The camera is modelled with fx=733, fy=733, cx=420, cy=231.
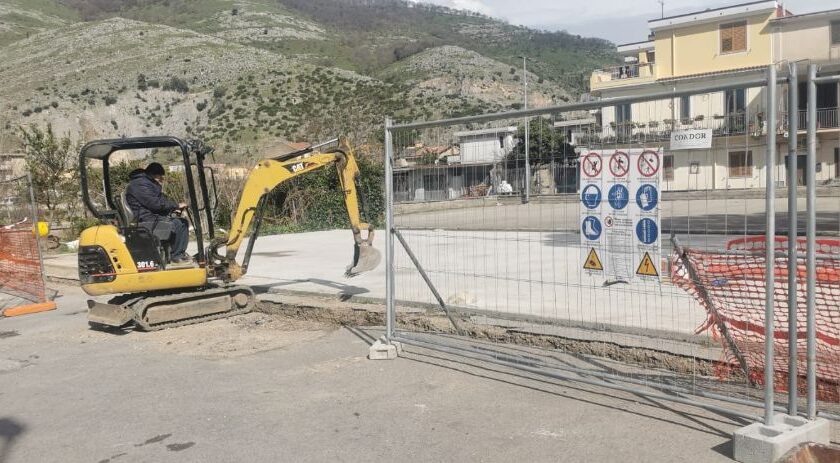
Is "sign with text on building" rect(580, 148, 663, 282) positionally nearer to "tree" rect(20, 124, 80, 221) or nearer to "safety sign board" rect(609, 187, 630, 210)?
"safety sign board" rect(609, 187, 630, 210)

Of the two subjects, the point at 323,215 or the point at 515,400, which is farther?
the point at 323,215

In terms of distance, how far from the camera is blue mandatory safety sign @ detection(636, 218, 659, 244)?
5.45m

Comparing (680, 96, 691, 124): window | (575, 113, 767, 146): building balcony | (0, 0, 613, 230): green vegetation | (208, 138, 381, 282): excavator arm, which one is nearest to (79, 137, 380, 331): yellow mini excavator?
(208, 138, 381, 282): excavator arm

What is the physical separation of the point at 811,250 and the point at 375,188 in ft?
70.0

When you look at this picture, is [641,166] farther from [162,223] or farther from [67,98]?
[67,98]

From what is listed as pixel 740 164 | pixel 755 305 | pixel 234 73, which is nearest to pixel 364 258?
pixel 755 305

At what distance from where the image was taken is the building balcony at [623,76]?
48.6 m

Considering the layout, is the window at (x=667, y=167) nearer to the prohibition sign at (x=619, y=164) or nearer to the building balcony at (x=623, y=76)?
the prohibition sign at (x=619, y=164)

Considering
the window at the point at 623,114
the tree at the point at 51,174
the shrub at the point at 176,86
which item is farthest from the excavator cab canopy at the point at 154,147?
the shrub at the point at 176,86

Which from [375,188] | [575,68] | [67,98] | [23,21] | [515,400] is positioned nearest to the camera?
[515,400]

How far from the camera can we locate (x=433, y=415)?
5664mm

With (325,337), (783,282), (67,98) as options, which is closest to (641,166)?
(783,282)

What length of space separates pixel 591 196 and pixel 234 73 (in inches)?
3341

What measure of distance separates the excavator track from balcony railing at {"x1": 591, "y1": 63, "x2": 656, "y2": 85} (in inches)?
1685
